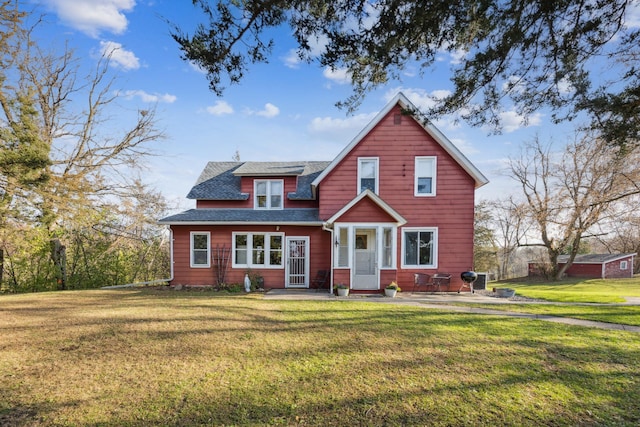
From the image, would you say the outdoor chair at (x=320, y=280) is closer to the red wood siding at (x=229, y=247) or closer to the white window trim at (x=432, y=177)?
the red wood siding at (x=229, y=247)

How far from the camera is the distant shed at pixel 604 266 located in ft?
98.2

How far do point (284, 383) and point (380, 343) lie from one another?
2.37 m

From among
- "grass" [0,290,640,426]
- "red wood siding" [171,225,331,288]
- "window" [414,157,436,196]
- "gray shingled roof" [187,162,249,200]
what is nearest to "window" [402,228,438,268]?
"window" [414,157,436,196]

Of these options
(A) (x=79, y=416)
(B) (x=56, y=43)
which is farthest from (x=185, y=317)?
(B) (x=56, y=43)

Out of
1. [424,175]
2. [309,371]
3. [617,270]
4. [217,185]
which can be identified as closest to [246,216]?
[217,185]

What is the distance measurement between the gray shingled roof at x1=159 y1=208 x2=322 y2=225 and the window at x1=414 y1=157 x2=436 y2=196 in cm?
486

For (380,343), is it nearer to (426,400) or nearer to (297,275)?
(426,400)

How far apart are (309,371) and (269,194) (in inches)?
446

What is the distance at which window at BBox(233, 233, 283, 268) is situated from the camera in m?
14.0

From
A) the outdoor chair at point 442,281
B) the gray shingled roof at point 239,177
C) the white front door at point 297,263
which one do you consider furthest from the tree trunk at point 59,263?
the outdoor chair at point 442,281

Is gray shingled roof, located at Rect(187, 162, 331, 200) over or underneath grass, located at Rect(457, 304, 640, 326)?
over

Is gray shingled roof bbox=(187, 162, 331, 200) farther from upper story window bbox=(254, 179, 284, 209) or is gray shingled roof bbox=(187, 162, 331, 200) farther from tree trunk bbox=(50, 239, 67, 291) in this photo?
tree trunk bbox=(50, 239, 67, 291)

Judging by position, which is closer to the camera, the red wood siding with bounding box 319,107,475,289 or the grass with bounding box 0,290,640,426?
the grass with bounding box 0,290,640,426

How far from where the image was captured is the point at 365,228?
12836 millimetres
